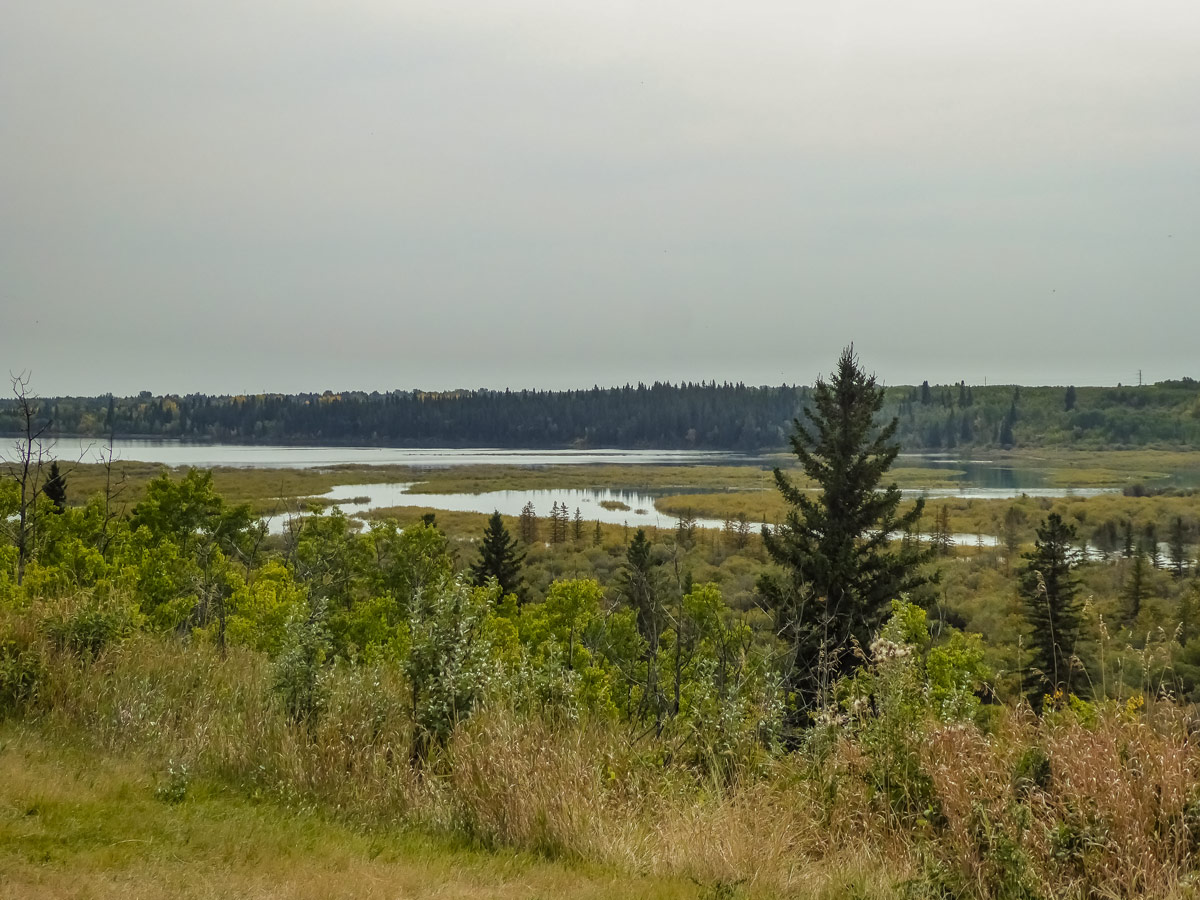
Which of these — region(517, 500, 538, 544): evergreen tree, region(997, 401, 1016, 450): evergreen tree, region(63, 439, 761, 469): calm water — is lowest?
region(517, 500, 538, 544): evergreen tree

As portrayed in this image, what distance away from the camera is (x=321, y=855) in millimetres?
5094

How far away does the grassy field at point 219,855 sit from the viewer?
15.0 ft

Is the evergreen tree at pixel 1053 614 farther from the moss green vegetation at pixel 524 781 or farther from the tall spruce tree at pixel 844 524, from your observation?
the moss green vegetation at pixel 524 781

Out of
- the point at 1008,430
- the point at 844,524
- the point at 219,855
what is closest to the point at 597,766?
the point at 219,855

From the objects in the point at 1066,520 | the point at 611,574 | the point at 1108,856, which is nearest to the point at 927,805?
the point at 1108,856

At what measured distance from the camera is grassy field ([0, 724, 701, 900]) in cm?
459

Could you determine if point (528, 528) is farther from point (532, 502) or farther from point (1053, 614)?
point (1053, 614)

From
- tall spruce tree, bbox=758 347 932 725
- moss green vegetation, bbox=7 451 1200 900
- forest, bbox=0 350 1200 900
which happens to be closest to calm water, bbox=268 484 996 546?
tall spruce tree, bbox=758 347 932 725

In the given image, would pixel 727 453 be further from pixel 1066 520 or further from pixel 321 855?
pixel 321 855

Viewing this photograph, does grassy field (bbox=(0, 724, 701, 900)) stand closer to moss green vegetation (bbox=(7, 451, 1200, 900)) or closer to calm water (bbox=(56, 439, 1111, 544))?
moss green vegetation (bbox=(7, 451, 1200, 900))

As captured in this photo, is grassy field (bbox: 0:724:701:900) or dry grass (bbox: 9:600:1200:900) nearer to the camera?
grassy field (bbox: 0:724:701:900)

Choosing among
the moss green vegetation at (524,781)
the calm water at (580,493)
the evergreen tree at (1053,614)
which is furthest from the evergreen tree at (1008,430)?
the moss green vegetation at (524,781)

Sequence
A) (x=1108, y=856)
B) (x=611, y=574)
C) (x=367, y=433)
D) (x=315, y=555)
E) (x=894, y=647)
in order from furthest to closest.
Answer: (x=367, y=433), (x=611, y=574), (x=315, y=555), (x=894, y=647), (x=1108, y=856)

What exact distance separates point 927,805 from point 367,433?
19870 cm
